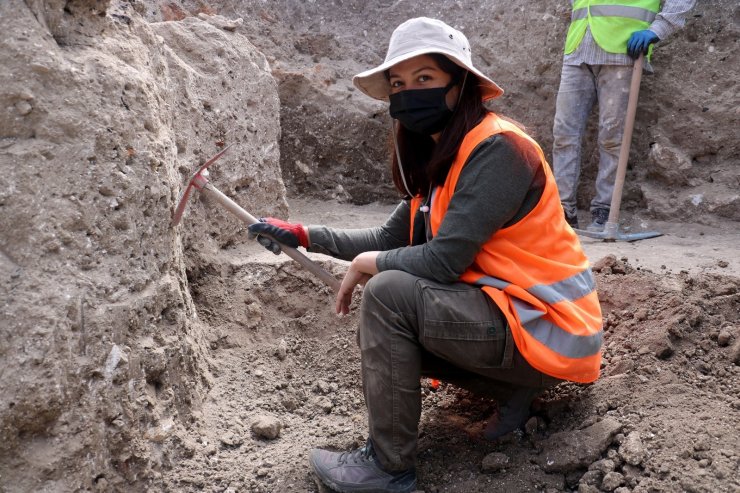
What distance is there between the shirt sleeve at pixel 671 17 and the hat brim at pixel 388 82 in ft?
8.61

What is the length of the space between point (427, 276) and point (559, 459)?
2.34 feet

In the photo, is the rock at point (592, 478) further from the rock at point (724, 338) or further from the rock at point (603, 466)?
the rock at point (724, 338)

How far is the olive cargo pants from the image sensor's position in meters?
2.00

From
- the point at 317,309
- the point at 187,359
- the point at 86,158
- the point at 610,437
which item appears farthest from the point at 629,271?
the point at 86,158

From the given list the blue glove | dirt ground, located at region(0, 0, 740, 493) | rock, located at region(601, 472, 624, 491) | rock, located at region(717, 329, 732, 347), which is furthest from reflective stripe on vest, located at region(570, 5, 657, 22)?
rock, located at region(601, 472, 624, 491)

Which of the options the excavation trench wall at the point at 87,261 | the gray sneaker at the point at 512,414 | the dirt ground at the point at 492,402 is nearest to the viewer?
the excavation trench wall at the point at 87,261

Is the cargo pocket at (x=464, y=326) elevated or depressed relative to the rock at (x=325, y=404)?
elevated

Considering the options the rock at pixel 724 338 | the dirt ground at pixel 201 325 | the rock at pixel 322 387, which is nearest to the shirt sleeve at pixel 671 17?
the dirt ground at pixel 201 325

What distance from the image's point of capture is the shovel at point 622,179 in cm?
431

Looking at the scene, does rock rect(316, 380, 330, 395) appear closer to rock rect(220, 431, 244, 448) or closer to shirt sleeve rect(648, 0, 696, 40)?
rock rect(220, 431, 244, 448)

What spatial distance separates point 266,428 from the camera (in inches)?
94.7

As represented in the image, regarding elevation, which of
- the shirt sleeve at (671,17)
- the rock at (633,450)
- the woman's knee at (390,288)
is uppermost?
the shirt sleeve at (671,17)

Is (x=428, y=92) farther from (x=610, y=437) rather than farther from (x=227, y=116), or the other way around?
(x=227, y=116)

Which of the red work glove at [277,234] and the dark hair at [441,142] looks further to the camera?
the red work glove at [277,234]
